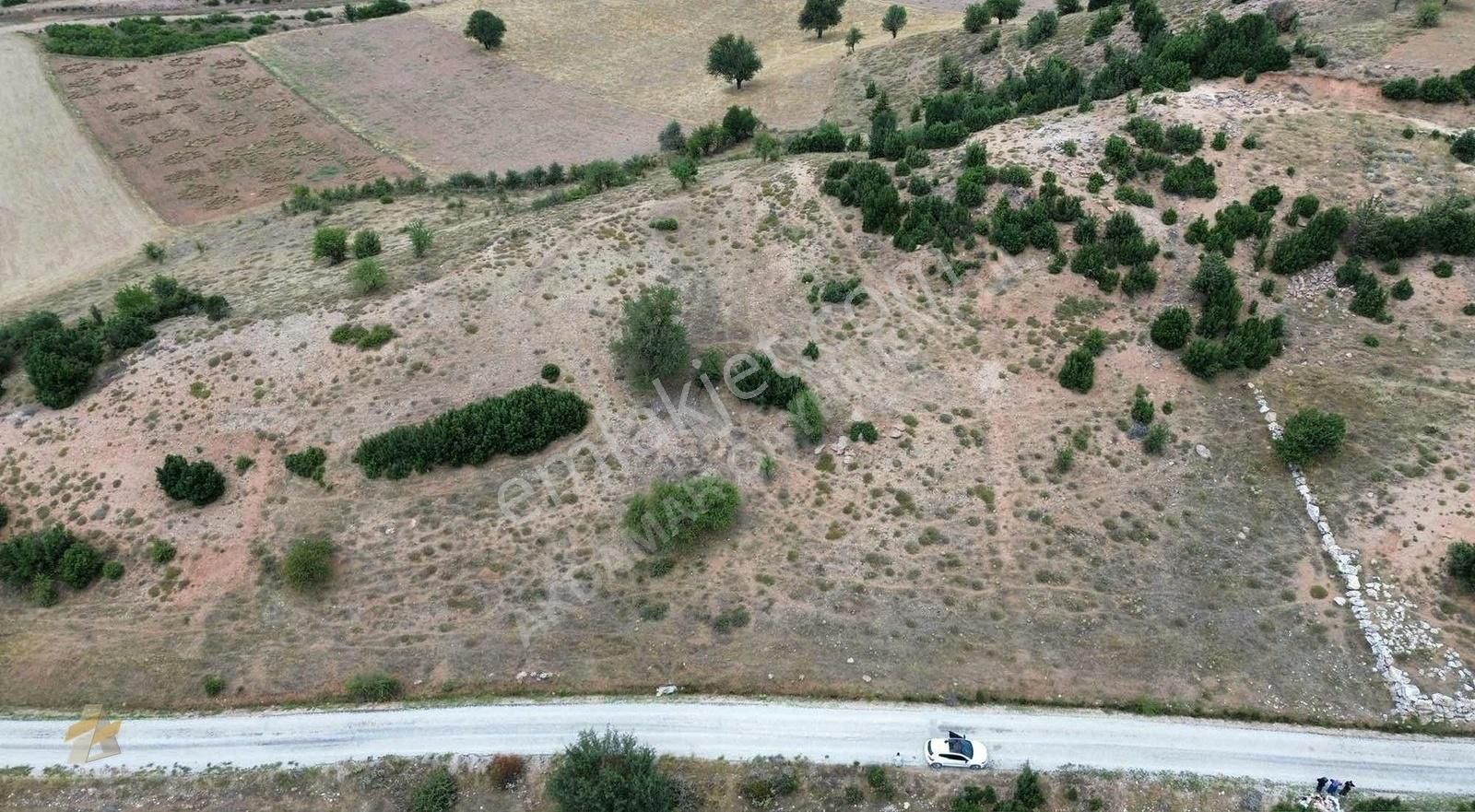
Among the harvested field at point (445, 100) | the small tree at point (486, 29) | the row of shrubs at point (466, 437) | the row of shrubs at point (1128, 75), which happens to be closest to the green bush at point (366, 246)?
the row of shrubs at point (466, 437)

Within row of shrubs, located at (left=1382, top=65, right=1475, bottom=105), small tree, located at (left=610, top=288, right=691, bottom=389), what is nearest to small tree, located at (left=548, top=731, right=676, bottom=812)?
small tree, located at (left=610, top=288, right=691, bottom=389)

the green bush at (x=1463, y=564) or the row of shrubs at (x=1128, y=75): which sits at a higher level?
the row of shrubs at (x=1128, y=75)

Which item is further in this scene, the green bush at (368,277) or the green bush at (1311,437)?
the green bush at (368,277)

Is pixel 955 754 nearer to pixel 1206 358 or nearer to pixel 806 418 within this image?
pixel 806 418

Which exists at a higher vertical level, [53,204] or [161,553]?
[53,204]

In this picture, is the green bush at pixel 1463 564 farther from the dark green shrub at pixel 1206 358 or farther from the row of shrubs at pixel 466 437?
the row of shrubs at pixel 466 437

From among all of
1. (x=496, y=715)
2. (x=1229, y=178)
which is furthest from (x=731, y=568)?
(x=1229, y=178)

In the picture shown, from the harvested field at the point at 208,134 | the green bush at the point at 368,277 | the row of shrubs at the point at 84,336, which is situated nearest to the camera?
the row of shrubs at the point at 84,336

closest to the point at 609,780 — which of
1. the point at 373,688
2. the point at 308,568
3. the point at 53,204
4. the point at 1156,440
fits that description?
the point at 373,688
